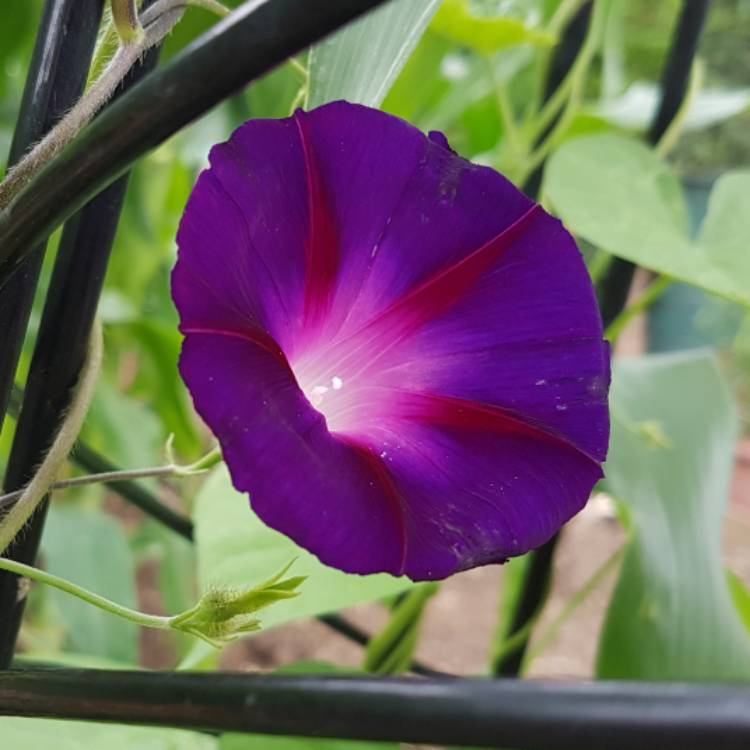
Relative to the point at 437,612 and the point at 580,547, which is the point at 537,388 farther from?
the point at 580,547

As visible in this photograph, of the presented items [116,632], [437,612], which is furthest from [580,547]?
[116,632]

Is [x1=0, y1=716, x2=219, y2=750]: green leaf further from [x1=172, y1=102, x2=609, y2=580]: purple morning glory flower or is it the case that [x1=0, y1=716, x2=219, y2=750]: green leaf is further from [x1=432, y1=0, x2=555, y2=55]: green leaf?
[x1=432, y1=0, x2=555, y2=55]: green leaf

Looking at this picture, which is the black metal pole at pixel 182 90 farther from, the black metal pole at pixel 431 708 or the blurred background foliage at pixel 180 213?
the blurred background foliage at pixel 180 213

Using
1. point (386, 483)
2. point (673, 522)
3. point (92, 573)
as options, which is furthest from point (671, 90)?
point (92, 573)

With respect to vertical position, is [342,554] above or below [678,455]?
below

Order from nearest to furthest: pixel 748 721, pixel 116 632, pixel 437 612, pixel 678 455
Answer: pixel 748 721, pixel 678 455, pixel 116 632, pixel 437 612

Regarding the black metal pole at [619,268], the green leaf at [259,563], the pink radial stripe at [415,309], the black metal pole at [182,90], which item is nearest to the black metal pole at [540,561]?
the black metal pole at [619,268]
